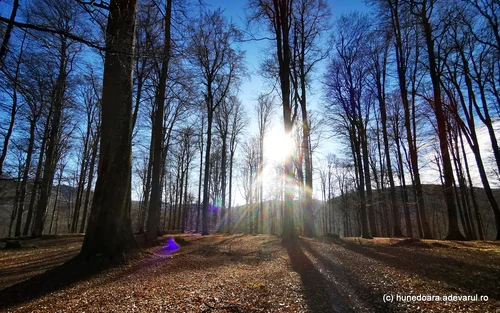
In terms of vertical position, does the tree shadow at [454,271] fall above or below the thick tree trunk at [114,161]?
below

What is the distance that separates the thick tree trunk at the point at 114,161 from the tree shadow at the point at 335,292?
4.26 metres

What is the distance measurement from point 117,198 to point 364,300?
5282 mm

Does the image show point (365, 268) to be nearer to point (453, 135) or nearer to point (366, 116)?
point (366, 116)

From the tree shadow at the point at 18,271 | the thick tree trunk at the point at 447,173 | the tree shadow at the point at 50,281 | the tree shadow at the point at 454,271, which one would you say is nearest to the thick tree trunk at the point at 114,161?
the tree shadow at the point at 50,281

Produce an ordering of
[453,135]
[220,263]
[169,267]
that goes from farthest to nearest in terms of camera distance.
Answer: [453,135] → [220,263] → [169,267]

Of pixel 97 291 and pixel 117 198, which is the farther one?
pixel 117 198

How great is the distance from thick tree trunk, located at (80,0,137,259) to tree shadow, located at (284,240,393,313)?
426 centimetres

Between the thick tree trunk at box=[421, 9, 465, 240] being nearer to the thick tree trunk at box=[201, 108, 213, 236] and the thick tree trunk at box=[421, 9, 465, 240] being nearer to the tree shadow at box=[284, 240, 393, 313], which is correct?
the tree shadow at box=[284, 240, 393, 313]

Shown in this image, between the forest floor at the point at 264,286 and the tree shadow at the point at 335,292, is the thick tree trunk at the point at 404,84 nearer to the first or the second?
the forest floor at the point at 264,286

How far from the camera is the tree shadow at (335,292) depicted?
10.2ft

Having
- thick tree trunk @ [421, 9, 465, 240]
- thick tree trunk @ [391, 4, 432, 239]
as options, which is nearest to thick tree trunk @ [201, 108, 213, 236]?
thick tree trunk @ [391, 4, 432, 239]

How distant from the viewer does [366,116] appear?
16.5m

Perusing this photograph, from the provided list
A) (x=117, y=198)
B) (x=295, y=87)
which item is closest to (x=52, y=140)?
(x=117, y=198)

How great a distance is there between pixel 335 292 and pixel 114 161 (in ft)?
17.3
